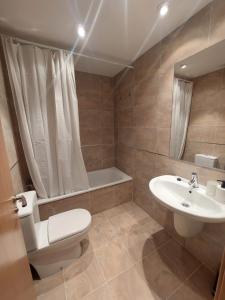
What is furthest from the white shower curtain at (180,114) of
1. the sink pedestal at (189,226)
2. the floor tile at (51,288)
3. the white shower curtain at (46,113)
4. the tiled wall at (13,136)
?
the tiled wall at (13,136)

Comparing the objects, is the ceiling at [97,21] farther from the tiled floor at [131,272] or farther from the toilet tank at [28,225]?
the tiled floor at [131,272]

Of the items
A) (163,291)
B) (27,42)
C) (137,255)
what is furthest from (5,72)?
(163,291)

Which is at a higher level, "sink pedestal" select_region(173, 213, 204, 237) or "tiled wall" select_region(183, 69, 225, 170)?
"tiled wall" select_region(183, 69, 225, 170)

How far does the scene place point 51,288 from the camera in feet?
3.81

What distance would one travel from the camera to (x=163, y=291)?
113 cm

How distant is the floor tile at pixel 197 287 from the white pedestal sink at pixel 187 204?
1.22 feet

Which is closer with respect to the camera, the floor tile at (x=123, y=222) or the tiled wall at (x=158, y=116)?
the tiled wall at (x=158, y=116)

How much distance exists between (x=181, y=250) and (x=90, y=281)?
0.98 m

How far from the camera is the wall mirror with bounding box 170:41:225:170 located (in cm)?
117

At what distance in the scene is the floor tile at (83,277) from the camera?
114 centimetres

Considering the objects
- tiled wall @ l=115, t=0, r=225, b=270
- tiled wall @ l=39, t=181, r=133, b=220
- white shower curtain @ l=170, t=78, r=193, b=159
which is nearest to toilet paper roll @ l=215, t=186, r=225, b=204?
tiled wall @ l=115, t=0, r=225, b=270

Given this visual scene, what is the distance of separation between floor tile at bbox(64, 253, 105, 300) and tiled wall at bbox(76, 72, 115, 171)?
152cm

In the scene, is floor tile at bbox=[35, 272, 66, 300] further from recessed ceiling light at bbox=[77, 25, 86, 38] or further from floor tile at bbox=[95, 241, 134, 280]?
recessed ceiling light at bbox=[77, 25, 86, 38]

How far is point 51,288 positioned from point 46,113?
1723 millimetres
